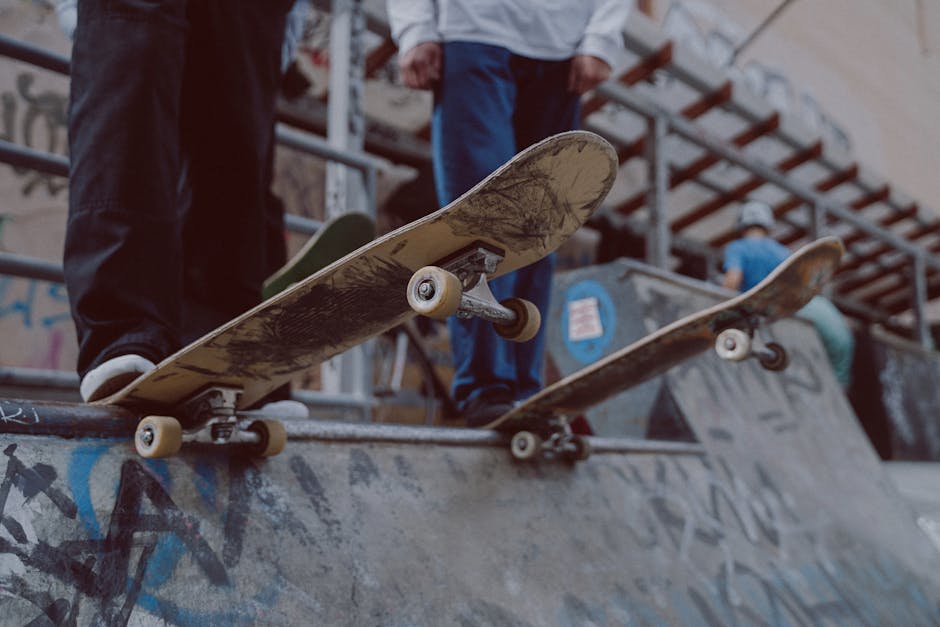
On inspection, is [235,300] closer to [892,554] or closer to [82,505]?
[82,505]

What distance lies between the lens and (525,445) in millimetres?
1594

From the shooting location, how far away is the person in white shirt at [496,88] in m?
1.87

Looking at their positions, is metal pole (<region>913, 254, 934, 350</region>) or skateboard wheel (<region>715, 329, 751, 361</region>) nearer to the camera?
skateboard wheel (<region>715, 329, 751, 361</region>)

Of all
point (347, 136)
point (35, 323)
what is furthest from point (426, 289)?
point (35, 323)

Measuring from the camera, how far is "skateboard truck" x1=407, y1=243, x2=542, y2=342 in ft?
3.13

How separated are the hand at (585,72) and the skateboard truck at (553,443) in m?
0.95

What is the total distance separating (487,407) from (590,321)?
1057 mm

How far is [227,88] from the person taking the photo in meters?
1.61

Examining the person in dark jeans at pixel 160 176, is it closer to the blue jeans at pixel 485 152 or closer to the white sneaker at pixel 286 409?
the white sneaker at pixel 286 409

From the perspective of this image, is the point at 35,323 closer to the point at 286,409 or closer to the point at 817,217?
the point at 286,409

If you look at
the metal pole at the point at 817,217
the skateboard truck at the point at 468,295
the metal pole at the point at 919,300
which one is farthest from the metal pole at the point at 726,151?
the skateboard truck at the point at 468,295

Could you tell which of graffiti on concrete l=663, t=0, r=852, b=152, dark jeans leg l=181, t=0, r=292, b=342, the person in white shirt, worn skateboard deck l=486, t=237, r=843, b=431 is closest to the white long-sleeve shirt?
the person in white shirt

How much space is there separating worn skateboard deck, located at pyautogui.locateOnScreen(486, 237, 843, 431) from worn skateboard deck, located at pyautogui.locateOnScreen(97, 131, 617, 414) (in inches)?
19.2

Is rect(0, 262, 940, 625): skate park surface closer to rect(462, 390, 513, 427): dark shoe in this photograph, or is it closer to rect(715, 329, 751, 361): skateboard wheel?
rect(462, 390, 513, 427): dark shoe
